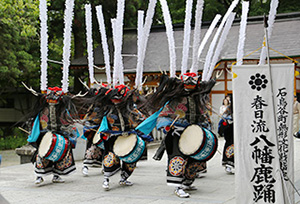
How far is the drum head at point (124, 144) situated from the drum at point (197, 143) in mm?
916

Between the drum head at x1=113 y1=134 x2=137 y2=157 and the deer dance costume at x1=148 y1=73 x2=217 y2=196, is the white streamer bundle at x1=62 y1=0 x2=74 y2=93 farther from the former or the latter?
the deer dance costume at x1=148 y1=73 x2=217 y2=196

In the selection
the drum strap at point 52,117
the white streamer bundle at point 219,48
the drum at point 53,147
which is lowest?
the drum at point 53,147

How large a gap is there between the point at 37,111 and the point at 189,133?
2663 mm

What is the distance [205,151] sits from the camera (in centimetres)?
673

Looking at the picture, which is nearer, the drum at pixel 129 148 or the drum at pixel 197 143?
the drum at pixel 197 143

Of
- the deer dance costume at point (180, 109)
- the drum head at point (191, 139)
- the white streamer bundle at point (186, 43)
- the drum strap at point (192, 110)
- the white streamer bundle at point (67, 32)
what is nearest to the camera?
the drum head at point (191, 139)

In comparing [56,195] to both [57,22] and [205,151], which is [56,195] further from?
[57,22]

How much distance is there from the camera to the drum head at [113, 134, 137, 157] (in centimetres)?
729

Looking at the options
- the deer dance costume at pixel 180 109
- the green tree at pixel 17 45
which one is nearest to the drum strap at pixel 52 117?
the deer dance costume at pixel 180 109

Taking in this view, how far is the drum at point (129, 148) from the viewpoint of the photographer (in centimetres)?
728

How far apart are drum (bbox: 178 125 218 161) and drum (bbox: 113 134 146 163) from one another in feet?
2.90

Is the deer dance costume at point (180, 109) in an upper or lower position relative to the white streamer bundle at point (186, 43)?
lower

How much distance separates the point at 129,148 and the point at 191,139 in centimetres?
108

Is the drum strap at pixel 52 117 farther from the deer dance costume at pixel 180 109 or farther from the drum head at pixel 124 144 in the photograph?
the deer dance costume at pixel 180 109
